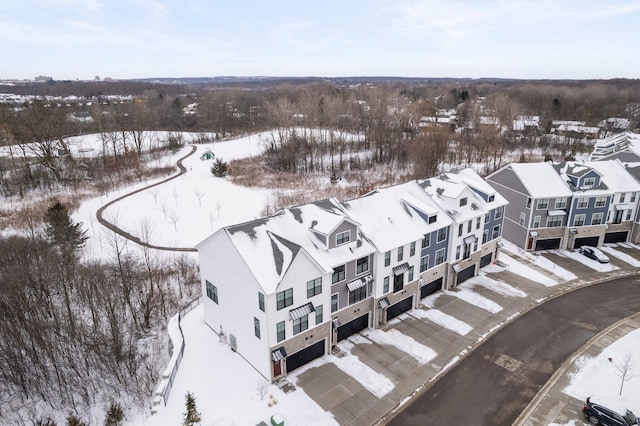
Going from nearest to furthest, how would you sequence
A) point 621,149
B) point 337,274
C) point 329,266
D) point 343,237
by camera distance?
point 329,266 < point 337,274 < point 343,237 < point 621,149

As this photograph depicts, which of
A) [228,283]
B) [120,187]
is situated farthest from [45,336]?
[120,187]

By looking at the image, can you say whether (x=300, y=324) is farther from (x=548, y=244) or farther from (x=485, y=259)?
(x=548, y=244)

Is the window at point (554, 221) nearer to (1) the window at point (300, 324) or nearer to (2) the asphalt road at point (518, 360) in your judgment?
(2) the asphalt road at point (518, 360)

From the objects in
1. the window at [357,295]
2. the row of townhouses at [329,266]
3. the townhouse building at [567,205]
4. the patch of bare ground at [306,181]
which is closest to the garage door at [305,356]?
the row of townhouses at [329,266]

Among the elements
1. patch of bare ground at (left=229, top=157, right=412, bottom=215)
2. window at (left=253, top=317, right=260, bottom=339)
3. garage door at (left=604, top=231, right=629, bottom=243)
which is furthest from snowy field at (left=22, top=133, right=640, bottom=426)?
patch of bare ground at (left=229, top=157, right=412, bottom=215)

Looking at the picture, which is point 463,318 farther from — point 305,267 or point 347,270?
point 305,267

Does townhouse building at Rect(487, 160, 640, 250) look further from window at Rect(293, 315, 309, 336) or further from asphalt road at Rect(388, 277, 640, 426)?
window at Rect(293, 315, 309, 336)

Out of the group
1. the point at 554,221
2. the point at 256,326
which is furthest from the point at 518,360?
the point at 554,221
